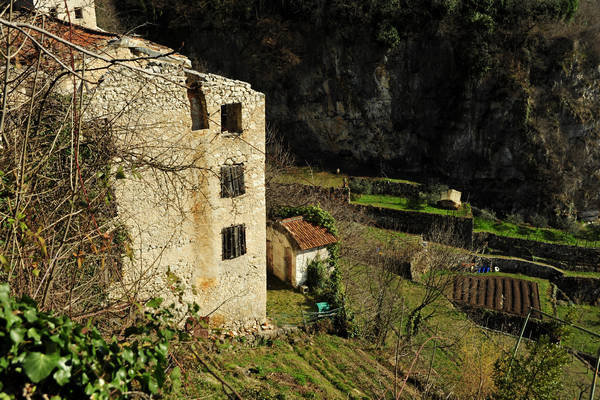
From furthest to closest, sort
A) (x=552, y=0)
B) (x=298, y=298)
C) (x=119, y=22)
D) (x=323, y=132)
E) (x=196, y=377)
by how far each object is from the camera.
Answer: (x=323, y=132)
(x=552, y=0)
(x=119, y=22)
(x=298, y=298)
(x=196, y=377)

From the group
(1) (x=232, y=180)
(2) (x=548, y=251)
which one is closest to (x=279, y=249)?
(1) (x=232, y=180)

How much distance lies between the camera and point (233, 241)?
10906 mm

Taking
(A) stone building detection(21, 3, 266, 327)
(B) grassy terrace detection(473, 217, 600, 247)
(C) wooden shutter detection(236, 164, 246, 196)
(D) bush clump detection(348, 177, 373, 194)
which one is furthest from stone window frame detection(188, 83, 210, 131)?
(B) grassy terrace detection(473, 217, 600, 247)

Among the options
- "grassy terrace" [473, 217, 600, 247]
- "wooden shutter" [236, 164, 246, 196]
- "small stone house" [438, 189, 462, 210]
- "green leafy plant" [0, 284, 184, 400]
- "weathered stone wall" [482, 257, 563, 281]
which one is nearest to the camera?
"green leafy plant" [0, 284, 184, 400]

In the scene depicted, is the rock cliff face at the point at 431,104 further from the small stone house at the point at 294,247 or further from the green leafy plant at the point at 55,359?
the green leafy plant at the point at 55,359

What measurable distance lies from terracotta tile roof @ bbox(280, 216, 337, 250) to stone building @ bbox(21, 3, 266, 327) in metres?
3.64

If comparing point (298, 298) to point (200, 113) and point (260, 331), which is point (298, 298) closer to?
point (260, 331)

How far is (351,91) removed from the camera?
1122 inches

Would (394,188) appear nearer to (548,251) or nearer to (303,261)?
(548,251)

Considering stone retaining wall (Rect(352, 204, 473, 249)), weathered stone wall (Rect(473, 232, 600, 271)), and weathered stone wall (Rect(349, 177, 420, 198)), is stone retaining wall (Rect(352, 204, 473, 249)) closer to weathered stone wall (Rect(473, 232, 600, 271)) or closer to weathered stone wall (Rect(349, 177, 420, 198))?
weathered stone wall (Rect(473, 232, 600, 271))

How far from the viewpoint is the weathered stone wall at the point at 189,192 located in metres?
8.45

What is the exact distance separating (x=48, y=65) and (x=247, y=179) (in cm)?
554

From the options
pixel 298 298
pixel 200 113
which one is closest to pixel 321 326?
pixel 298 298

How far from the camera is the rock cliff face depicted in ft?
88.8
